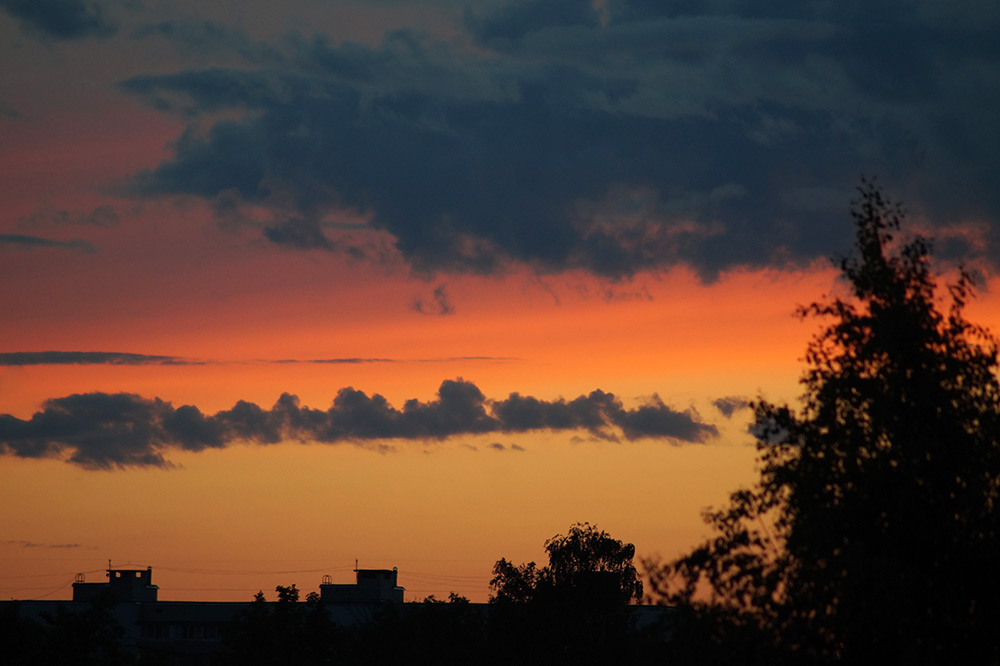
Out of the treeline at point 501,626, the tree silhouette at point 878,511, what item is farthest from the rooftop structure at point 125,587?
the tree silhouette at point 878,511

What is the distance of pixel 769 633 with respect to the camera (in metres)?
24.9

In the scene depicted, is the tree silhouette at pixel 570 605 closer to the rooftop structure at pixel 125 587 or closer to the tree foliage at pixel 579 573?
the tree foliage at pixel 579 573

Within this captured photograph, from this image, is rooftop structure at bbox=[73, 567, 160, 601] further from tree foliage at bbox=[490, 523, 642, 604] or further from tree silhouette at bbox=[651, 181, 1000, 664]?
tree silhouette at bbox=[651, 181, 1000, 664]

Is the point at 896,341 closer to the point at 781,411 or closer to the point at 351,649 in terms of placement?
the point at 781,411

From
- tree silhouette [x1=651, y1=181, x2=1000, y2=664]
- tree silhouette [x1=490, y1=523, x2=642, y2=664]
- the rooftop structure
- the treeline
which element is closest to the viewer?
tree silhouette [x1=651, y1=181, x2=1000, y2=664]

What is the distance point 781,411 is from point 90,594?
5378 inches

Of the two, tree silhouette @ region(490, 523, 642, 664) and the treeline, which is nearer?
the treeline

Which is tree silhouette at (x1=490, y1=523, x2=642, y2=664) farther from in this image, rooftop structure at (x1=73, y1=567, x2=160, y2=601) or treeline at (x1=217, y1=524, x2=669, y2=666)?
rooftop structure at (x1=73, y1=567, x2=160, y2=601)

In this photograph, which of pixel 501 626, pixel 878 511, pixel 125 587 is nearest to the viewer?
pixel 878 511

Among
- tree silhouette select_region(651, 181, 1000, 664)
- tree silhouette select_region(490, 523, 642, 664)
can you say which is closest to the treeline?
tree silhouette select_region(490, 523, 642, 664)

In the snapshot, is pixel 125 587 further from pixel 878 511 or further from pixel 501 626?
pixel 878 511

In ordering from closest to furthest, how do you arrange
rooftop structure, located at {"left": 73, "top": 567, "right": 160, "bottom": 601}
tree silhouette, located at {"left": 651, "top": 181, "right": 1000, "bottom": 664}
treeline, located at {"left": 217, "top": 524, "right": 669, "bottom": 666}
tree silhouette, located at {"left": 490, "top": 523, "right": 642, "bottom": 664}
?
tree silhouette, located at {"left": 651, "top": 181, "right": 1000, "bottom": 664} < treeline, located at {"left": 217, "top": 524, "right": 669, "bottom": 666} < tree silhouette, located at {"left": 490, "top": 523, "right": 642, "bottom": 664} < rooftop structure, located at {"left": 73, "top": 567, "right": 160, "bottom": 601}

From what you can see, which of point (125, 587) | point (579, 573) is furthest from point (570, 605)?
point (125, 587)

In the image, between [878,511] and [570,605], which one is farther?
[570,605]
